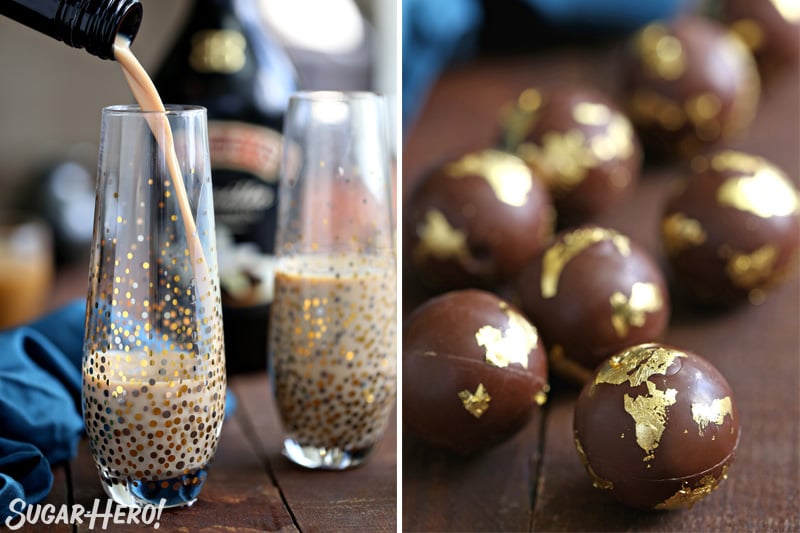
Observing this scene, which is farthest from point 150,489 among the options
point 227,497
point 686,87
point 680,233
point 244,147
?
point 686,87

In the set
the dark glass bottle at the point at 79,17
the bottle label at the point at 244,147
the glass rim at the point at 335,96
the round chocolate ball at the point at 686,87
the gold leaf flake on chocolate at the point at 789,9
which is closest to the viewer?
the dark glass bottle at the point at 79,17

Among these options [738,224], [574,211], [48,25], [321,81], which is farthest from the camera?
[321,81]

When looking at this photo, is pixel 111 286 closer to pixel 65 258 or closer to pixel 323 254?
pixel 323 254

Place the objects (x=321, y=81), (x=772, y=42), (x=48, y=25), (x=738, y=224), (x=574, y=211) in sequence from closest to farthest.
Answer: (x=48, y=25)
(x=738, y=224)
(x=574, y=211)
(x=772, y=42)
(x=321, y=81)

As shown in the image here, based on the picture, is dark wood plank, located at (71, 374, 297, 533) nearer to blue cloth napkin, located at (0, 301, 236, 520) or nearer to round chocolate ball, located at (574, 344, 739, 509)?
blue cloth napkin, located at (0, 301, 236, 520)

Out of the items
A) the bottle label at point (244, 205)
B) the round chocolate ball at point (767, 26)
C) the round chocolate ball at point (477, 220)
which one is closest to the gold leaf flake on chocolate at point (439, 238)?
the round chocolate ball at point (477, 220)

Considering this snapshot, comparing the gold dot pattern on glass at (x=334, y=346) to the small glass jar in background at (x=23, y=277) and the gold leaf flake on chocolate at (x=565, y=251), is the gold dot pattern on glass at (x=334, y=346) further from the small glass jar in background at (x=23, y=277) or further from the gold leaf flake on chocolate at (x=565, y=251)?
the small glass jar in background at (x=23, y=277)

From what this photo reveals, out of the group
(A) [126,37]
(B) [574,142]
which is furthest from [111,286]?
(B) [574,142]
